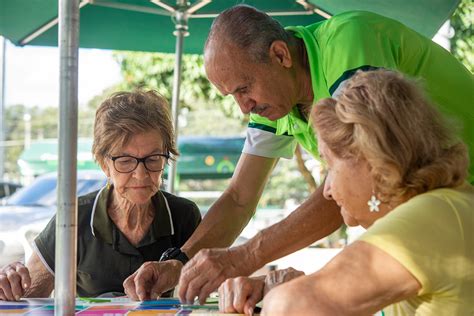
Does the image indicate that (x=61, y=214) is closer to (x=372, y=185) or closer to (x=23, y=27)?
(x=372, y=185)

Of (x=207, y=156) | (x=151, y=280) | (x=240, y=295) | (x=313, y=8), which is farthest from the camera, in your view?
(x=207, y=156)

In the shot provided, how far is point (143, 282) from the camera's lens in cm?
217

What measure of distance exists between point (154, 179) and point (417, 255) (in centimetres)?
155

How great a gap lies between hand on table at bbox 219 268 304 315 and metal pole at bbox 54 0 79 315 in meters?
0.41

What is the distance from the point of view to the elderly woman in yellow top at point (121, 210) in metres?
2.70

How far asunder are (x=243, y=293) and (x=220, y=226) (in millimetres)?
1003

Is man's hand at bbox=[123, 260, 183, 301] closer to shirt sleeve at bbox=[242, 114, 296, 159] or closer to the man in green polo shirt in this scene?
the man in green polo shirt

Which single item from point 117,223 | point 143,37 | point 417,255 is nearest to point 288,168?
point 143,37

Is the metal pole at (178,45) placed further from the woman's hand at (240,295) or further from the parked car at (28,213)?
the woman's hand at (240,295)

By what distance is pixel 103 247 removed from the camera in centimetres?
272

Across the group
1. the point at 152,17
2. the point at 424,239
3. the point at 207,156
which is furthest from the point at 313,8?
the point at 207,156

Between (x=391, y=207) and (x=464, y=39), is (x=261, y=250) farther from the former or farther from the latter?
(x=464, y=39)

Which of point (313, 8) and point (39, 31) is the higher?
Answer: point (313, 8)

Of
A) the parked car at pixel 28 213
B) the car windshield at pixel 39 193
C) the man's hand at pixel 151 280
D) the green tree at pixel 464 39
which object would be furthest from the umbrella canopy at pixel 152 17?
the green tree at pixel 464 39
